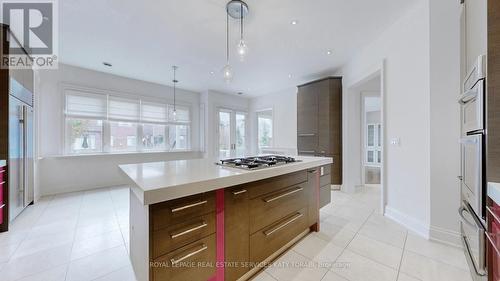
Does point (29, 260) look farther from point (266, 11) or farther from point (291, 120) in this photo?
point (291, 120)

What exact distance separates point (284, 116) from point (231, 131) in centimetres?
194

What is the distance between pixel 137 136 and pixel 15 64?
270 cm

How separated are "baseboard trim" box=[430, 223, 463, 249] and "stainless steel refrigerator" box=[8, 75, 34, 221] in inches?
203

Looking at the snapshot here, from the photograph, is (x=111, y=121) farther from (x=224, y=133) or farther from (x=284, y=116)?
(x=284, y=116)

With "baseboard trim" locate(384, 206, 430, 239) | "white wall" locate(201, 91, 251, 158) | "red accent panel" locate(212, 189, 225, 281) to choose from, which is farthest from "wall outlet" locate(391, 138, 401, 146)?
"white wall" locate(201, 91, 251, 158)

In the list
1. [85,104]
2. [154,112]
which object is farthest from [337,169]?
[85,104]

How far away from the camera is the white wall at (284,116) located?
18.2ft

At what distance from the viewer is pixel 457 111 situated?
197cm

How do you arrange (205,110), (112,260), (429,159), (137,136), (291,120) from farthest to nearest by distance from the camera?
(205,110) → (291,120) → (137,136) → (429,159) → (112,260)

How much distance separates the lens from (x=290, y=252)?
1938 millimetres

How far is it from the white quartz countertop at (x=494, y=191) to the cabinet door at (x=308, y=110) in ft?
11.0

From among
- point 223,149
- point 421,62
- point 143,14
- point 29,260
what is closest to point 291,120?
point 223,149

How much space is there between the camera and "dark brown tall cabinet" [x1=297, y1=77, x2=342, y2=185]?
407cm

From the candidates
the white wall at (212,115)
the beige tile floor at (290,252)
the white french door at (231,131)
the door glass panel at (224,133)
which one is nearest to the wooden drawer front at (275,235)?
the beige tile floor at (290,252)
